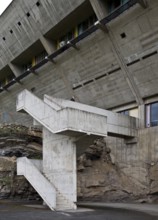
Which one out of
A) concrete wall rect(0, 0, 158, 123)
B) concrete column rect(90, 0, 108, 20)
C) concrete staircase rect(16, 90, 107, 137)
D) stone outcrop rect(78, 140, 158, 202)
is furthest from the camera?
concrete column rect(90, 0, 108, 20)

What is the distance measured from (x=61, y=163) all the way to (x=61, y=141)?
1.34 metres

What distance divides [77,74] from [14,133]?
7828mm

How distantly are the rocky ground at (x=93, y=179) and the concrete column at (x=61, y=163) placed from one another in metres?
6.21

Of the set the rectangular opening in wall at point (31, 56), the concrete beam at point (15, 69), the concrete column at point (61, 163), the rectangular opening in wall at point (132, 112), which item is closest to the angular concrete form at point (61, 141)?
the concrete column at point (61, 163)

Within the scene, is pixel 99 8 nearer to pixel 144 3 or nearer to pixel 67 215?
pixel 144 3

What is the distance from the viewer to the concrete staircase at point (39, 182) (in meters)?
19.5

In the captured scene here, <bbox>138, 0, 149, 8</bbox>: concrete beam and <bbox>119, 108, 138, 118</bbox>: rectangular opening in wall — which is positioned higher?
<bbox>138, 0, 149, 8</bbox>: concrete beam

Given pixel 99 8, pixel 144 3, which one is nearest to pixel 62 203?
pixel 144 3

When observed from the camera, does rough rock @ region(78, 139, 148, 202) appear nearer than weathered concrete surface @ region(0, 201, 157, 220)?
No

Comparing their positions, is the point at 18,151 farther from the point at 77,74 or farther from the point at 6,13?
the point at 6,13

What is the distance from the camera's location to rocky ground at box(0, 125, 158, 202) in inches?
1004

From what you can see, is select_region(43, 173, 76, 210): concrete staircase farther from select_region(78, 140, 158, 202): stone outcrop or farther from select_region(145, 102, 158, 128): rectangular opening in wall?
select_region(145, 102, 158, 128): rectangular opening in wall

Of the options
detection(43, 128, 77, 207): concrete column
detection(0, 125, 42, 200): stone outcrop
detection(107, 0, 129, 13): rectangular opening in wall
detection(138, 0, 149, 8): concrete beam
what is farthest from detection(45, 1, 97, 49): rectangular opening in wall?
detection(43, 128, 77, 207): concrete column

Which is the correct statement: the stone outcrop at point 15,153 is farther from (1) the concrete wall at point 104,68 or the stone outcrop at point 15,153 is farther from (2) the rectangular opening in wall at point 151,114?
(2) the rectangular opening in wall at point 151,114
